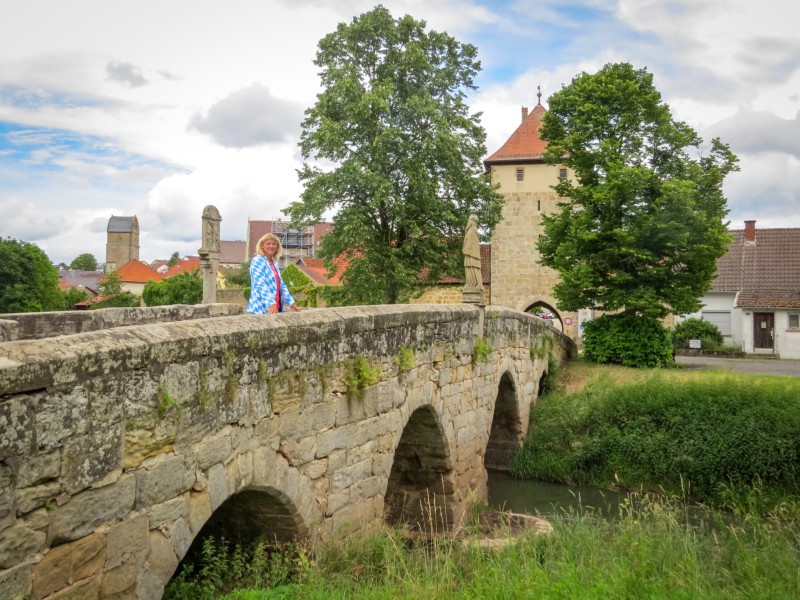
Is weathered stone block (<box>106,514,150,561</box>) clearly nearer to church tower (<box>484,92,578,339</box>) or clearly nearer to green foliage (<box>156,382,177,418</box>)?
green foliage (<box>156,382,177,418</box>)

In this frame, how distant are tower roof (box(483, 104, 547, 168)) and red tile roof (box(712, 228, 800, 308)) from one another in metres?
9.39

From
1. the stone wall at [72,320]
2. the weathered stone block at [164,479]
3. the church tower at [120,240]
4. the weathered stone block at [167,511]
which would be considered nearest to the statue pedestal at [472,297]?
the stone wall at [72,320]

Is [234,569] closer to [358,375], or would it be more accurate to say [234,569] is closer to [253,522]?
[253,522]

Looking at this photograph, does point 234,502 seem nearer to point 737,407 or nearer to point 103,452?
point 103,452

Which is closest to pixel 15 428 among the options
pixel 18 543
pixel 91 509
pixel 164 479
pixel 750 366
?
pixel 18 543

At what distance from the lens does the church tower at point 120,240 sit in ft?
297

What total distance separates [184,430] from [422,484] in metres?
6.36

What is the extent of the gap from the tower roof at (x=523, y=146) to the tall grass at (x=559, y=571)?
26.0 m

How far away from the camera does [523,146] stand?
32219 millimetres

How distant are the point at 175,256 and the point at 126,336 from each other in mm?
113135

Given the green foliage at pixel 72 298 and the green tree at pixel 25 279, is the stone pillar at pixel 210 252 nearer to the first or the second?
the green tree at pixel 25 279

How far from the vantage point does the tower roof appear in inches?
1241

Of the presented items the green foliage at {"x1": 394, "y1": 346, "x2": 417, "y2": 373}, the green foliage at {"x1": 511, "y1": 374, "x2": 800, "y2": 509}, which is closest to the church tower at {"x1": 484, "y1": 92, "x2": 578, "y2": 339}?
the green foliage at {"x1": 511, "y1": 374, "x2": 800, "y2": 509}

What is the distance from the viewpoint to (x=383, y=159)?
2148cm
